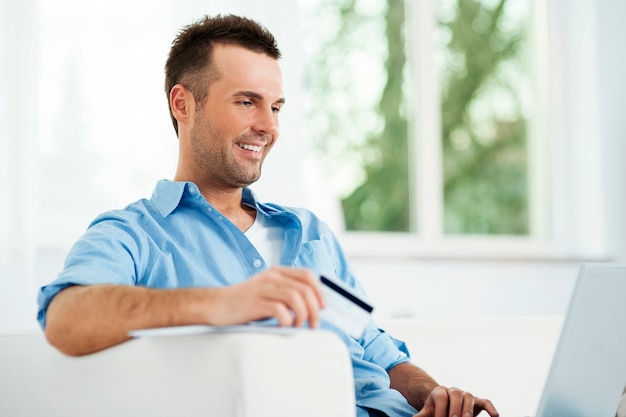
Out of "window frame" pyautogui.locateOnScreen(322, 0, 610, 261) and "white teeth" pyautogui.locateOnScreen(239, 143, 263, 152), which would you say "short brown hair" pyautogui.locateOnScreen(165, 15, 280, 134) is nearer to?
"white teeth" pyautogui.locateOnScreen(239, 143, 263, 152)

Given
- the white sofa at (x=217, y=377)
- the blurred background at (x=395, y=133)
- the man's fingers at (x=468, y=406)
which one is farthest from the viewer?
the blurred background at (x=395, y=133)

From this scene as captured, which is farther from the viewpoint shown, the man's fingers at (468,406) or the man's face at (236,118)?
the man's face at (236,118)

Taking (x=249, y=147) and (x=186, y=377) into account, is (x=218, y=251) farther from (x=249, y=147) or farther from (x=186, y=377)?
(x=186, y=377)

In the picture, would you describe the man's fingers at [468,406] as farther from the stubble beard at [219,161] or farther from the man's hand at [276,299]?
the stubble beard at [219,161]

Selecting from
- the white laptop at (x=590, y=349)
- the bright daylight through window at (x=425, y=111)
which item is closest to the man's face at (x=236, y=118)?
the white laptop at (x=590, y=349)

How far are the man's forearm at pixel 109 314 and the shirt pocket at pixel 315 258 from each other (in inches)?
22.4

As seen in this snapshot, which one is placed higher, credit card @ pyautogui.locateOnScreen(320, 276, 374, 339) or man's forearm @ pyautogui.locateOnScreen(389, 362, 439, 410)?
credit card @ pyautogui.locateOnScreen(320, 276, 374, 339)

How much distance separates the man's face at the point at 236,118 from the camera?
1761 mm

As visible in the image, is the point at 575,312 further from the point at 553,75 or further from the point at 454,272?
the point at 553,75

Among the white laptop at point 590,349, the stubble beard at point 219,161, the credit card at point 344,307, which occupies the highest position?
the stubble beard at point 219,161

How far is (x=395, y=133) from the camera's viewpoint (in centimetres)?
377

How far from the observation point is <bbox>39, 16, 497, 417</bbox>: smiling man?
1.11 metres

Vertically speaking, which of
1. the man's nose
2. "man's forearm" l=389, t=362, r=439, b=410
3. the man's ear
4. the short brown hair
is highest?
the short brown hair

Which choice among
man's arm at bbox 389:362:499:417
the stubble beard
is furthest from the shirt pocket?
man's arm at bbox 389:362:499:417
